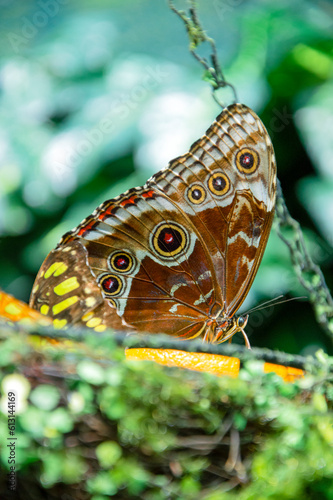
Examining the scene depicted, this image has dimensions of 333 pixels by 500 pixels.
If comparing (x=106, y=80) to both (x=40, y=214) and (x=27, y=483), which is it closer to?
(x=40, y=214)

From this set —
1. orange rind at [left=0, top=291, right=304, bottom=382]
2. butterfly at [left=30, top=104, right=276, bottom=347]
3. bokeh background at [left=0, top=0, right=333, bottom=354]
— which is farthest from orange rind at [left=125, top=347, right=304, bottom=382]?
bokeh background at [left=0, top=0, right=333, bottom=354]

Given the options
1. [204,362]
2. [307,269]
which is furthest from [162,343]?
[307,269]

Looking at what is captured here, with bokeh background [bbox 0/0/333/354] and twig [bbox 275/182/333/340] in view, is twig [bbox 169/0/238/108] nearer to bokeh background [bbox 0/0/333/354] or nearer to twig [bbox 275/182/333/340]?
twig [bbox 275/182/333/340]

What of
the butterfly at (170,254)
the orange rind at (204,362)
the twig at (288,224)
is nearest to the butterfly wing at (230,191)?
the butterfly at (170,254)

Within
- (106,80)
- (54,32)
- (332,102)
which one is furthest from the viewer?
(54,32)

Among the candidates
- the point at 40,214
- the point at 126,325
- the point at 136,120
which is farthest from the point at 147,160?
the point at 126,325

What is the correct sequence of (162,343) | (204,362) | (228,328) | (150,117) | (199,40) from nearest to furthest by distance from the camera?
(162,343), (204,362), (199,40), (228,328), (150,117)

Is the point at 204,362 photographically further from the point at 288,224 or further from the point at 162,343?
the point at 288,224

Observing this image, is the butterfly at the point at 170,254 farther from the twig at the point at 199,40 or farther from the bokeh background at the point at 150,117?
the bokeh background at the point at 150,117
